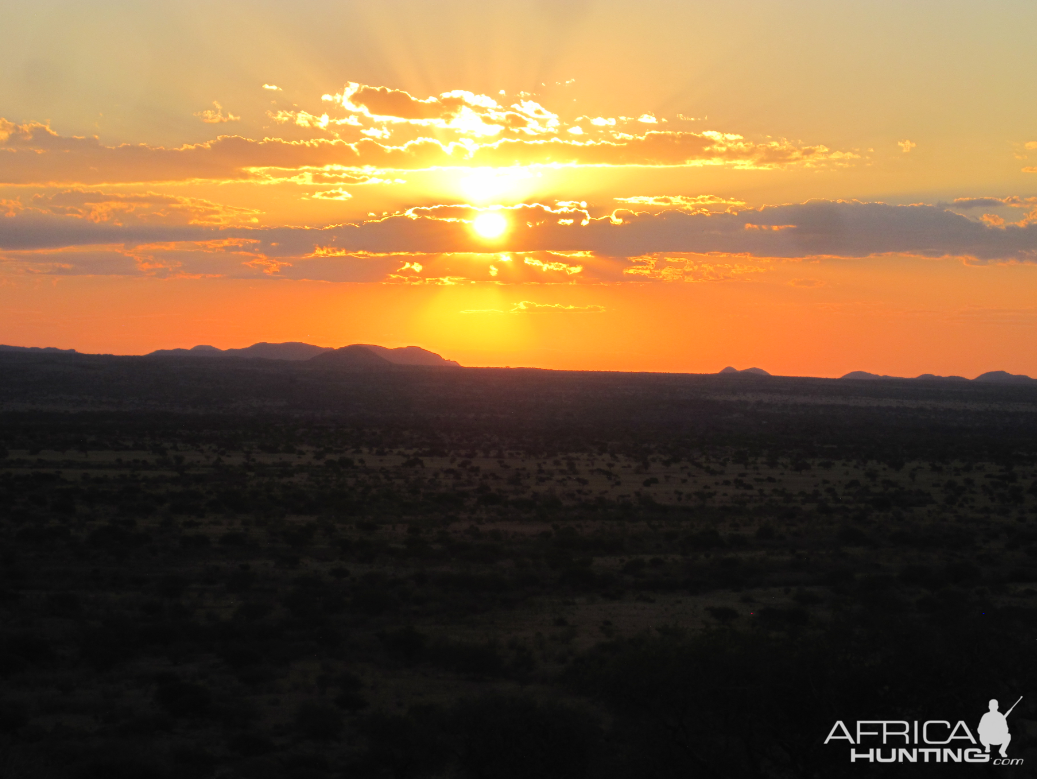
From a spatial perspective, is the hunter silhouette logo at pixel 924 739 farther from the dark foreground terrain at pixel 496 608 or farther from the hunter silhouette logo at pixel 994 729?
the dark foreground terrain at pixel 496 608

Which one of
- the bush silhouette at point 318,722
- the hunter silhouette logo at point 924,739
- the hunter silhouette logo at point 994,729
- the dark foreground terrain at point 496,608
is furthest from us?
the bush silhouette at point 318,722

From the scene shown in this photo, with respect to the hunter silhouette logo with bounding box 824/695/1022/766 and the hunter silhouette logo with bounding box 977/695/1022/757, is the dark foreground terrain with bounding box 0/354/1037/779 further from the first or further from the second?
the hunter silhouette logo with bounding box 977/695/1022/757

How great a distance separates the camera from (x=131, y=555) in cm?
2298

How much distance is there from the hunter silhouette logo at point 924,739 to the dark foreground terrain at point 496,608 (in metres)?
0.13

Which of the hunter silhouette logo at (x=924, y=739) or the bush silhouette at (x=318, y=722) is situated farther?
the bush silhouette at (x=318, y=722)

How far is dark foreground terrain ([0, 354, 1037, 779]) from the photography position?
34.3 ft

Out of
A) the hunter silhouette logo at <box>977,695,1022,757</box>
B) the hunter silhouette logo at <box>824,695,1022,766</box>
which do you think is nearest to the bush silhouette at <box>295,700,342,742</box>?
the hunter silhouette logo at <box>824,695,1022,766</box>

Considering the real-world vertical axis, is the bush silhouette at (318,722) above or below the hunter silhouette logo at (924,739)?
below

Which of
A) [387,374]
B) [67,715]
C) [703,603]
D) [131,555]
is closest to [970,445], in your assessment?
[703,603]

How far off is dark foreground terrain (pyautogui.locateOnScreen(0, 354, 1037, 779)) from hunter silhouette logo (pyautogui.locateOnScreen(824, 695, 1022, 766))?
0.43 ft

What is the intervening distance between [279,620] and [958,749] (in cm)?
1253

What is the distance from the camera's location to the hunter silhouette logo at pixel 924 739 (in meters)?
9.94

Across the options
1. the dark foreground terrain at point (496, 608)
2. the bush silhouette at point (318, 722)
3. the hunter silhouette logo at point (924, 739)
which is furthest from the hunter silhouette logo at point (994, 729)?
the bush silhouette at point (318, 722)

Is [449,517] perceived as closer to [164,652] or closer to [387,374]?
[164,652]
